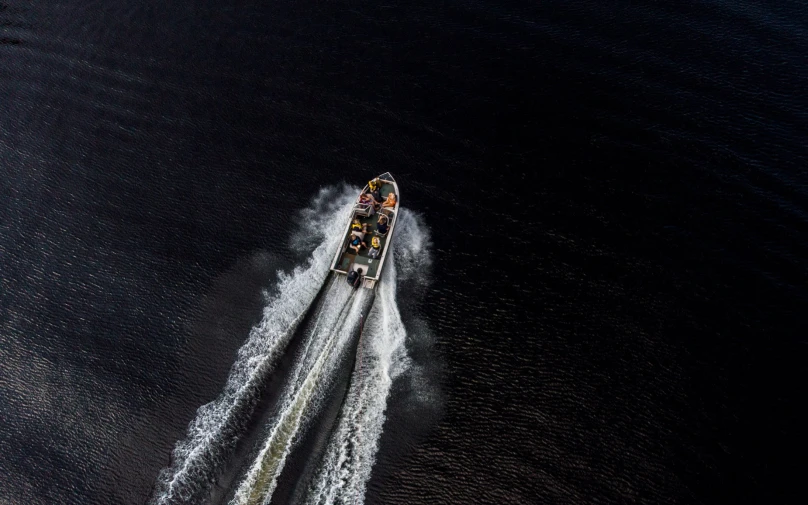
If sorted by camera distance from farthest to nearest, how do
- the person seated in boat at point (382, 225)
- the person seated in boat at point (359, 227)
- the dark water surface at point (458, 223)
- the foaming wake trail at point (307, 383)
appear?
the person seated in boat at point (382, 225) → the person seated in boat at point (359, 227) → the dark water surface at point (458, 223) → the foaming wake trail at point (307, 383)

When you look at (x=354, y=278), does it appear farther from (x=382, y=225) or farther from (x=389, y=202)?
(x=389, y=202)

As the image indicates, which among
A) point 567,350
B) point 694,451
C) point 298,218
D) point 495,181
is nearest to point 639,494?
point 694,451

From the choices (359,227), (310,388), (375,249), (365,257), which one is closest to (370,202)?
(359,227)

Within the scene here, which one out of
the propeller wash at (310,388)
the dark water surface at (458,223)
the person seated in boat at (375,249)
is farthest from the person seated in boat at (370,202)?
the dark water surface at (458,223)

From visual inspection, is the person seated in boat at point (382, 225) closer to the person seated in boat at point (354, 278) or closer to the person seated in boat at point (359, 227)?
the person seated in boat at point (359, 227)

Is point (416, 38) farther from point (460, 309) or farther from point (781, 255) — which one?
point (781, 255)
